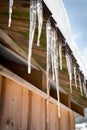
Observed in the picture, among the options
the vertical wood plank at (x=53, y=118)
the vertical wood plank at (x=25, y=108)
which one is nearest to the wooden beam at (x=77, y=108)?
the vertical wood plank at (x=53, y=118)

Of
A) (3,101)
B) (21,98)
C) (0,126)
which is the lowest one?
(0,126)

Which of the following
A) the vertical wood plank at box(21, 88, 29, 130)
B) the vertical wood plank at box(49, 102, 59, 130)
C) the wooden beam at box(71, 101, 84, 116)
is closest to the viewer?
the vertical wood plank at box(21, 88, 29, 130)

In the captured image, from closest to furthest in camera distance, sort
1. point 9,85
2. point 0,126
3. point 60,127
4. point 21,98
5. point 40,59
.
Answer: point 0,126 < point 9,85 < point 21,98 < point 40,59 < point 60,127

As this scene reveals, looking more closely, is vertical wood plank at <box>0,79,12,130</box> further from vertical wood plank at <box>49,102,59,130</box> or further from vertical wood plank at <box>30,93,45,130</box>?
vertical wood plank at <box>49,102,59,130</box>

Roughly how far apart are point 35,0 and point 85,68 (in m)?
1.70

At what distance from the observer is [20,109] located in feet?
8.81

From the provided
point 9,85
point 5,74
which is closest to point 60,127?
point 9,85

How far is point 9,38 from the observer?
2715 mm

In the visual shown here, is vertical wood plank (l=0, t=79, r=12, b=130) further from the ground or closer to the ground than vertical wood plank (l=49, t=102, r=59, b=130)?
closer to the ground

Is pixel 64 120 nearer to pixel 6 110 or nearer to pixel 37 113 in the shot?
pixel 37 113

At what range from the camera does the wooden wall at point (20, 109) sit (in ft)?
7.85

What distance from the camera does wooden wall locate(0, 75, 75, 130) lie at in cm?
239

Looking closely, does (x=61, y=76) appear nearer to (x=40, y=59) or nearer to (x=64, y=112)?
(x=40, y=59)

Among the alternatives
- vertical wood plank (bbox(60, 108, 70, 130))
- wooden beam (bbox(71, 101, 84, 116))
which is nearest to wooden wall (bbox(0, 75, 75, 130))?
vertical wood plank (bbox(60, 108, 70, 130))
